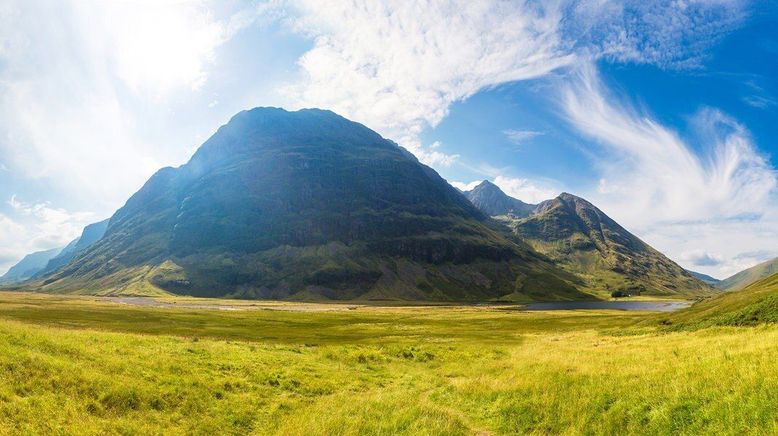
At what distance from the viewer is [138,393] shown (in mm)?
19531

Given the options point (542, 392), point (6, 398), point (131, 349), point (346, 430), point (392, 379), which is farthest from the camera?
point (392, 379)

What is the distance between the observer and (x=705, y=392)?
630 inches

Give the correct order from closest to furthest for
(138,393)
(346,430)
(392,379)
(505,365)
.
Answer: (346,430) → (138,393) → (392,379) → (505,365)

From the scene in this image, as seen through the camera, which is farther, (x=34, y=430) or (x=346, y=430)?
(x=346, y=430)

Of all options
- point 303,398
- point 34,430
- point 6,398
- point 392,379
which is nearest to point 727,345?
point 392,379

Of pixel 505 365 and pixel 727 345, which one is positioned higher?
pixel 727 345

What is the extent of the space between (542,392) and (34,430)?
21.3m

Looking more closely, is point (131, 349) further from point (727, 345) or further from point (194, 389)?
point (727, 345)

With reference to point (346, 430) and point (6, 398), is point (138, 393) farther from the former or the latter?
point (346, 430)

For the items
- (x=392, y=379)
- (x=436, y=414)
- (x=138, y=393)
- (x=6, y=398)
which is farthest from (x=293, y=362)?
(x=6, y=398)

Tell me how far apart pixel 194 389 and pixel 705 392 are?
23191 millimetres

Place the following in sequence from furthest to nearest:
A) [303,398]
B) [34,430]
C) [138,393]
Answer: [303,398], [138,393], [34,430]

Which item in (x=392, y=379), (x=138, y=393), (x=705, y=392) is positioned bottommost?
(x=392, y=379)

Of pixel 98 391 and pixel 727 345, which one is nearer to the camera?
pixel 98 391
